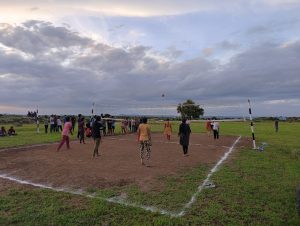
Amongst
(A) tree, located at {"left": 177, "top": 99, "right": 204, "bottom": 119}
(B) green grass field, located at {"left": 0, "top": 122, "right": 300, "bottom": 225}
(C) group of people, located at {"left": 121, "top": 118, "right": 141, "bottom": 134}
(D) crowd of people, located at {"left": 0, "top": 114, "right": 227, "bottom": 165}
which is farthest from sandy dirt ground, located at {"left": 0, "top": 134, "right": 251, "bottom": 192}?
(A) tree, located at {"left": 177, "top": 99, "right": 204, "bottom": 119}

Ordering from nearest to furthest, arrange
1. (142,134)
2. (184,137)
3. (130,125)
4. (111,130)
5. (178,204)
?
(178,204) < (142,134) < (184,137) < (111,130) < (130,125)

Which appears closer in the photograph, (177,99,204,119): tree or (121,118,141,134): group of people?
(121,118,141,134): group of people

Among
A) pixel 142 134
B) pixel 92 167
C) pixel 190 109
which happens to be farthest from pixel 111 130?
pixel 190 109

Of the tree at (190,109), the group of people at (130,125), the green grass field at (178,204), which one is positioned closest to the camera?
the green grass field at (178,204)

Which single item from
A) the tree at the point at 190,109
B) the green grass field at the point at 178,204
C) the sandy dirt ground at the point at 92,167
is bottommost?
the green grass field at the point at 178,204

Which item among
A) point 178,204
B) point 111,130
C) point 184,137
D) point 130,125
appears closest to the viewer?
point 178,204

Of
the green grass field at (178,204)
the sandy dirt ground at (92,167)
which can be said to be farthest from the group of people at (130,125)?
the green grass field at (178,204)

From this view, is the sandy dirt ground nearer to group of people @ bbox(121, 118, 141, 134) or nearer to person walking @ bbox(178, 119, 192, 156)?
person walking @ bbox(178, 119, 192, 156)

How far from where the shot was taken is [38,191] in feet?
33.7

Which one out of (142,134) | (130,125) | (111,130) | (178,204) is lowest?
(178,204)

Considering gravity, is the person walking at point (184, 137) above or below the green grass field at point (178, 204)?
above

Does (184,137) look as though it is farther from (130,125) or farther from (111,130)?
(130,125)

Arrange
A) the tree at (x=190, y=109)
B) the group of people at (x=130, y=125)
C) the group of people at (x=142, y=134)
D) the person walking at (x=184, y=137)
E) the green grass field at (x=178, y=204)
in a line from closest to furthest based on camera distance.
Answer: the green grass field at (x=178, y=204) → the group of people at (x=142, y=134) → the person walking at (x=184, y=137) → the group of people at (x=130, y=125) → the tree at (x=190, y=109)

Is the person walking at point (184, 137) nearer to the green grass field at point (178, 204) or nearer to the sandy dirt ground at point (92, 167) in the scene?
the sandy dirt ground at point (92, 167)
